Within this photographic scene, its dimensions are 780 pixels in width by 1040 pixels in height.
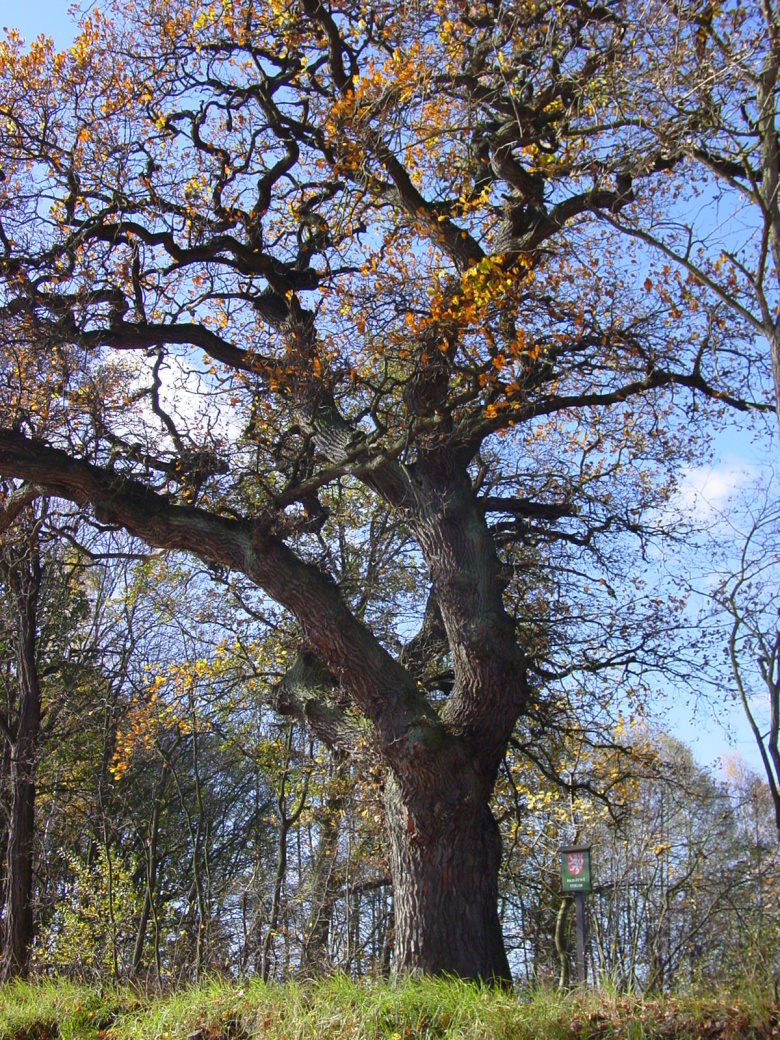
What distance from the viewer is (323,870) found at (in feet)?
38.5

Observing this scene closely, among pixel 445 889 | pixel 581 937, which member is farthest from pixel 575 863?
pixel 445 889

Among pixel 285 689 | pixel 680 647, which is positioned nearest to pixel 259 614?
pixel 285 689

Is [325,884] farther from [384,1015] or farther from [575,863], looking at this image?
[384,1015]

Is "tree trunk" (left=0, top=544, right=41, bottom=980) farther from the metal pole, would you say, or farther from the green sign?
the metal pole

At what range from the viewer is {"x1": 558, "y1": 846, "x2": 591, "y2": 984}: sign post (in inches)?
258

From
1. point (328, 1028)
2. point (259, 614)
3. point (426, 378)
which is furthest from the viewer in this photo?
point (259, 614)

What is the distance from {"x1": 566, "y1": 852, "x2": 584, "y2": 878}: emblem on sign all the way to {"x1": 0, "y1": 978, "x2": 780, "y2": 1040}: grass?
1229mm

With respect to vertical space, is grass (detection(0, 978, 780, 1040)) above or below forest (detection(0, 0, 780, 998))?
below

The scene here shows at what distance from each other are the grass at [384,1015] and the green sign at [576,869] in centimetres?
115

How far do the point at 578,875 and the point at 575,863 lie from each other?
105 mm

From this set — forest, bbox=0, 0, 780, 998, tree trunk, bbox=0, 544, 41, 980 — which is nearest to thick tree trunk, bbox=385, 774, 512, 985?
forest, bbox=0, 0, 780, 998

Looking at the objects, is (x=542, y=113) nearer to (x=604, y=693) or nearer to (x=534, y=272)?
(x=534, y=272)

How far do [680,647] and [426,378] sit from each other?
4248mm

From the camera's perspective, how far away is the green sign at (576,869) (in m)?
6.58
